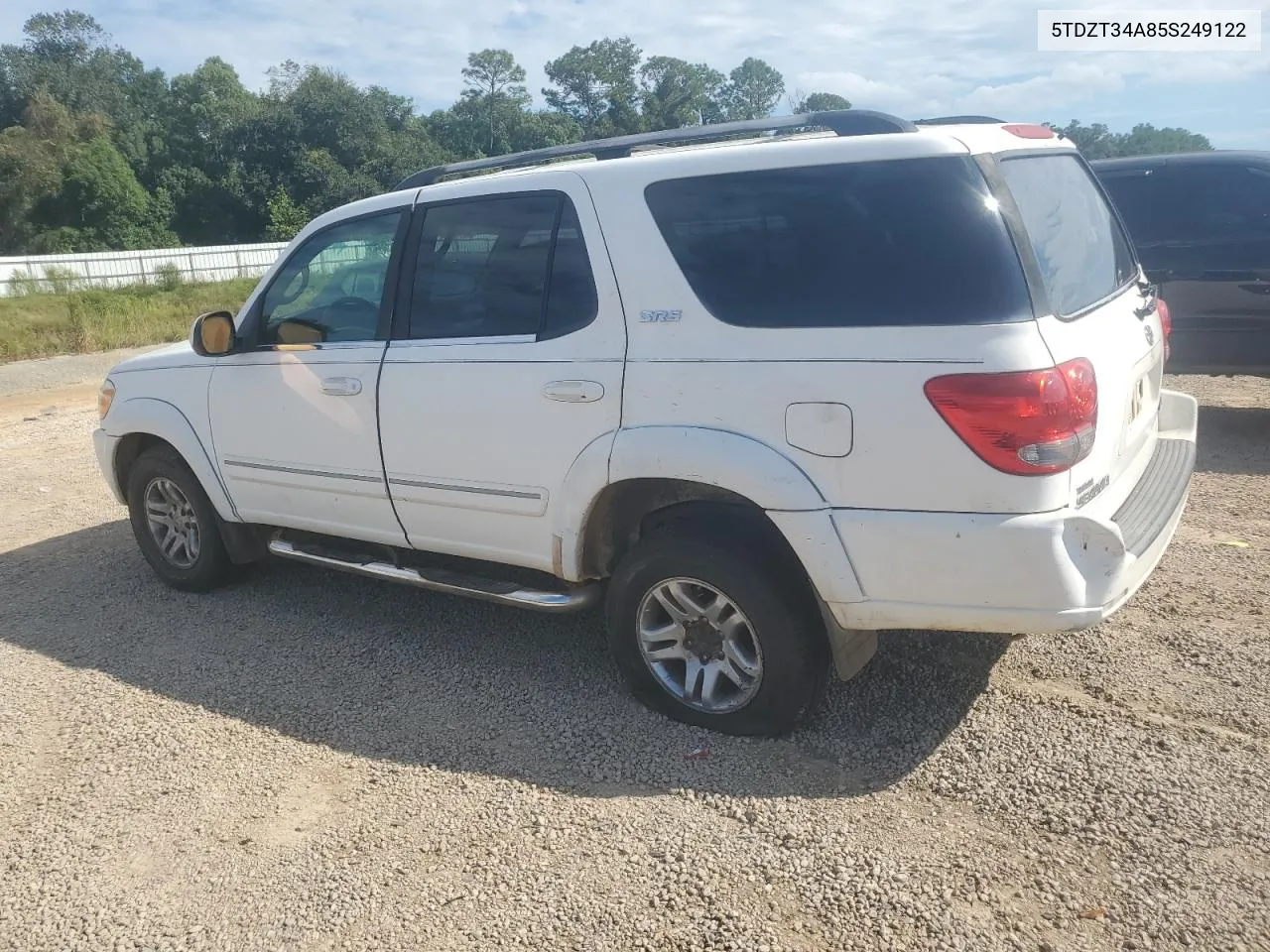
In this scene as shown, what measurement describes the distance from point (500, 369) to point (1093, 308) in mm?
2071

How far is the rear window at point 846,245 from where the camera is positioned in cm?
297

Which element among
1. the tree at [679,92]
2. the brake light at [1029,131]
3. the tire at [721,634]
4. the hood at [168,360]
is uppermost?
the tree at [679,92]

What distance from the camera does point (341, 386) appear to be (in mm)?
4359

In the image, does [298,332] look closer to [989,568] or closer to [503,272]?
[503,272]

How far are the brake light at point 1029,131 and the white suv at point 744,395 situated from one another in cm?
2

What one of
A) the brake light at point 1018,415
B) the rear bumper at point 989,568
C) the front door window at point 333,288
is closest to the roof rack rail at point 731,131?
the front door window at point 333,288

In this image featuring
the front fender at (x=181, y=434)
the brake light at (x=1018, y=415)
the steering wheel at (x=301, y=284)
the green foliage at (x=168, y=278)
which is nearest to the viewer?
the brake light at (x=1018, y=415)

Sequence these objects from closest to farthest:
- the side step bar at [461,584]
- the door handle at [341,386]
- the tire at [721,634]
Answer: the tire at [721,634] < the side step bar at [461,584] < the door handle at [341,386]

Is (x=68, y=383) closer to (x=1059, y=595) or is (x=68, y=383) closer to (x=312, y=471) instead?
(x=312, y=471)

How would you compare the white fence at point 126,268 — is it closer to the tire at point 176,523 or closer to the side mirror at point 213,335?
the tire at point 176,523

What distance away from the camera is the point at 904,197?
122 inches

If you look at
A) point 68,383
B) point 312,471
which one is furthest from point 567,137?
point 312,471

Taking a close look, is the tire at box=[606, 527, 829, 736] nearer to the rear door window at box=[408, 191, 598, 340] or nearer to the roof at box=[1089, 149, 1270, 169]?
the rear door window at box=[408, 191, 598, 340]

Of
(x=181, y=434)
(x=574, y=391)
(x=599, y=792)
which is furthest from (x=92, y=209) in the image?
(x=599, y=792)
